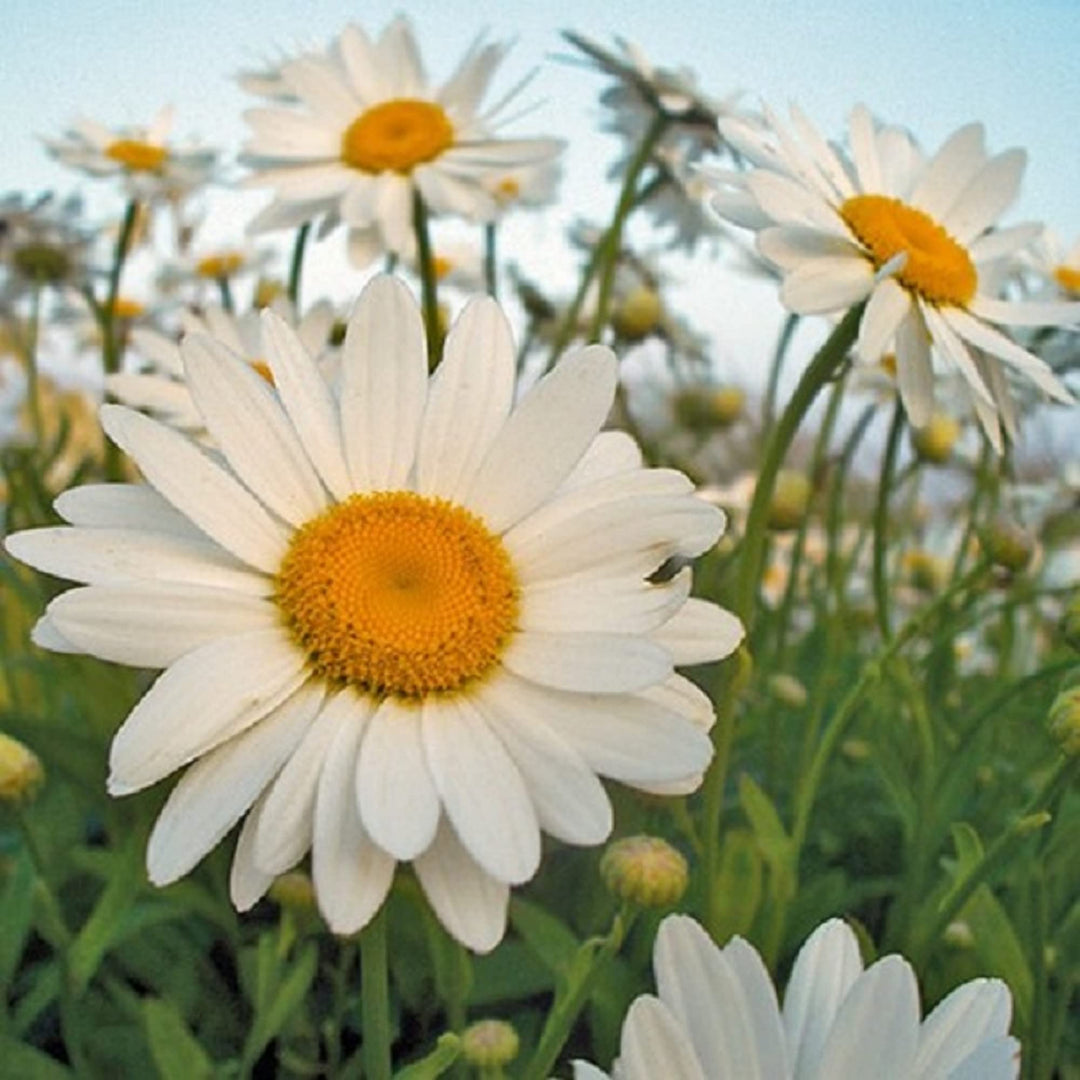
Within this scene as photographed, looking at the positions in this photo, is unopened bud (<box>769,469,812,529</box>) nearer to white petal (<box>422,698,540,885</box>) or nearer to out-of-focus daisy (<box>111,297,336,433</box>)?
out-of-focus daisy (<box>111,297,336,433</box>)

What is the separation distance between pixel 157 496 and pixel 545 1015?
1.81 ft

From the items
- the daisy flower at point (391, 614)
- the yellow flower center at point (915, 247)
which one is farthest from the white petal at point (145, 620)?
the yellow flower center at point (915, 247)

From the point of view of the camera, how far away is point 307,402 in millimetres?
733

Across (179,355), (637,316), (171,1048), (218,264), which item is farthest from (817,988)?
(218,264)

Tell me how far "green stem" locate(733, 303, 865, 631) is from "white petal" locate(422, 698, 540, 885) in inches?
10.9

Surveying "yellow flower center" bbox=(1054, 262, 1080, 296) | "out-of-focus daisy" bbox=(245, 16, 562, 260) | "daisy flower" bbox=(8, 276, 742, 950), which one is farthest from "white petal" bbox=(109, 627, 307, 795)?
"yellow flower center" bbox=(1054, 262, 1080, 296)

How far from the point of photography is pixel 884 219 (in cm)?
100

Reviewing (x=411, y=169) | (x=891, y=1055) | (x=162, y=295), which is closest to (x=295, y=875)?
(x=891, y=1055)

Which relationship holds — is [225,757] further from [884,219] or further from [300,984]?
[884,219]

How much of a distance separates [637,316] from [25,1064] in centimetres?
102

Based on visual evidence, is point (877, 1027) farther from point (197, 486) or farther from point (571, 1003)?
point (197, 486)

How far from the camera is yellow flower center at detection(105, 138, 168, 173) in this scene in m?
1.83

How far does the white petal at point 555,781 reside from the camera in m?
0.61

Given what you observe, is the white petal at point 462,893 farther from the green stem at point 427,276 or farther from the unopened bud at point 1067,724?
the green stem at point 427,276
